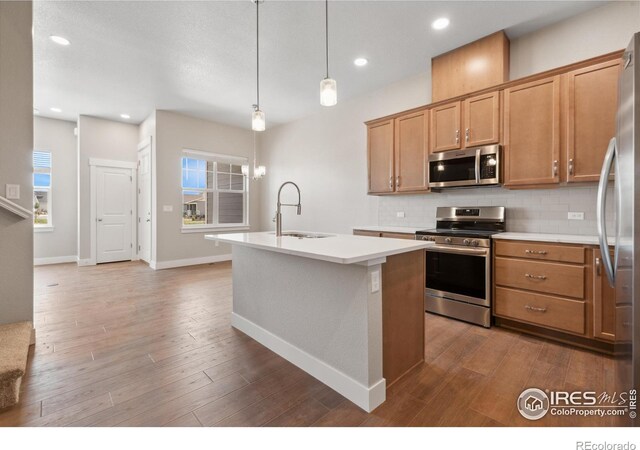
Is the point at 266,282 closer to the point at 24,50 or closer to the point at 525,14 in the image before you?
the point at 24,50

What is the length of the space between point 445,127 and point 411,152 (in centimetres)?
48

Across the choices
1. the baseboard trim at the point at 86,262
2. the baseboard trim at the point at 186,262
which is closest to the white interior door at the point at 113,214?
the baseboard trim at the point at 86,262

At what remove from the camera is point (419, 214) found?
4.06 meters

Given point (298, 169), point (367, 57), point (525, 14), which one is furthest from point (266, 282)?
point (298, 169)

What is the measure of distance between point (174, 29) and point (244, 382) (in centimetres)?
350

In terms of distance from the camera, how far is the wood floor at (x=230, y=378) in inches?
62.8

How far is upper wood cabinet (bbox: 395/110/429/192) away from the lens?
360 centimetres

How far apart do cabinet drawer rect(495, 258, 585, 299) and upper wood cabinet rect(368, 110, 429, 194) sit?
51.2 inches

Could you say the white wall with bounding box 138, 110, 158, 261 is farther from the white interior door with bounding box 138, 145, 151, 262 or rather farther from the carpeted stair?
the carpeted stair

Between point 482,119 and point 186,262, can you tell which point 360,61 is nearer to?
point 482,119

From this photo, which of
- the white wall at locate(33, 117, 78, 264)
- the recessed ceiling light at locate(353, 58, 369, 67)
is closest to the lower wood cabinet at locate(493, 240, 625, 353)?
the recessed ceiling light at locate(353, 58, 369, 67)

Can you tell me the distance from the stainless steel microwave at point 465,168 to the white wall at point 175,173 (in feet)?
15.8

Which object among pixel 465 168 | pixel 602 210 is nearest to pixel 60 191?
pixel 465 168

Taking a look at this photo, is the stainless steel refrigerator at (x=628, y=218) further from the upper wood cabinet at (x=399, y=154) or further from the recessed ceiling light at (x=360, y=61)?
the recessed ceiling light at (x=360, y=61)
